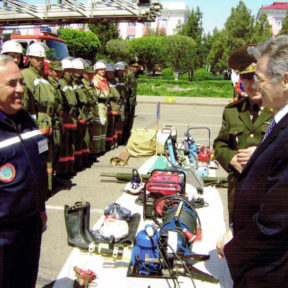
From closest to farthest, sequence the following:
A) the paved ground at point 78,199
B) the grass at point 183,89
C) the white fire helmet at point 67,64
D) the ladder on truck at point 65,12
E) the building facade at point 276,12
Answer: the paved ground at point 78,199, the white fire helmet at point 67,64, the ladder on truck at point 65,12, the grass at point 183,89, the building facade at point 276,12

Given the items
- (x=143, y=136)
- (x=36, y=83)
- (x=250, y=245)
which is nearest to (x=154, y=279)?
(x=250, y=245)

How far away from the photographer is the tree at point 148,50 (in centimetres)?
5225

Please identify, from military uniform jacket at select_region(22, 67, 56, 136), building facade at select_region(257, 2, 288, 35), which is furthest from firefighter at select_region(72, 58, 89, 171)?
building facade at select_region(257, 2, 288, 35)

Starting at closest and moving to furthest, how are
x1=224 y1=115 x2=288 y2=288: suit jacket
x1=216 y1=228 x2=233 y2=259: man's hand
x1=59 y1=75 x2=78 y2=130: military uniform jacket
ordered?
x1=224 y1=115 x2=288 y2=288: suit jacket
x1=216 y1=228 x2=233 y2=259: man's hand
x1=59 y1=75 x2=78 y2=130: military uniform jacket

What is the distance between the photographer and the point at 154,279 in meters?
3.34

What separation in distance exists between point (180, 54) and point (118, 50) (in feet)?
28.0

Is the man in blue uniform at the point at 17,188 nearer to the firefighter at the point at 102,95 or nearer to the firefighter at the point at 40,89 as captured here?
the firefighter at the point at 40,89

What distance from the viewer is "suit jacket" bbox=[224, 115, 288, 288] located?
1576 mm

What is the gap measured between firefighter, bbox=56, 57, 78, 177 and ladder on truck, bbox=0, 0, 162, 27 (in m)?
8.53

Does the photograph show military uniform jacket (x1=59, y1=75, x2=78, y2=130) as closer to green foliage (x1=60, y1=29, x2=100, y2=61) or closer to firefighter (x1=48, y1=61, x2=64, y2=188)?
firefighter (x1=48, y1=61, x2=64, y2=188)

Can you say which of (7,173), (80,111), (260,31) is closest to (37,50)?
(80,111)

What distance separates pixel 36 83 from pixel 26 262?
12.9 feet

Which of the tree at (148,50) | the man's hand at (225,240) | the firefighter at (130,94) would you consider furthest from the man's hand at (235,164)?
the tree at (148,50)

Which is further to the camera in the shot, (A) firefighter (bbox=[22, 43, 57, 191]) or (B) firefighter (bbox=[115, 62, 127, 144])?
(B) firefighter (bbox=[115, 62, 127, 144])
